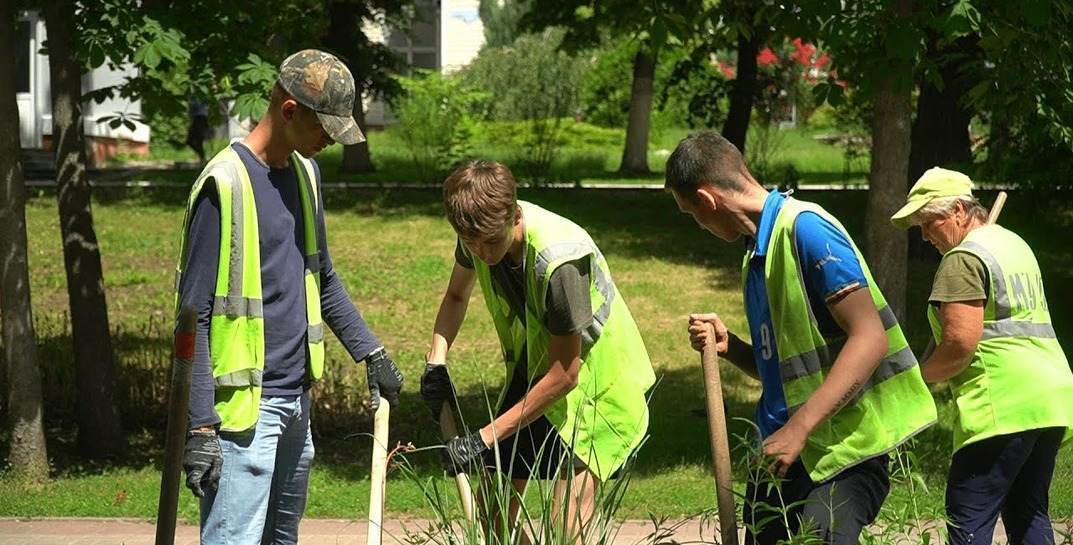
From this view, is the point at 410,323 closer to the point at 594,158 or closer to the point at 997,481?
the point at 997,481

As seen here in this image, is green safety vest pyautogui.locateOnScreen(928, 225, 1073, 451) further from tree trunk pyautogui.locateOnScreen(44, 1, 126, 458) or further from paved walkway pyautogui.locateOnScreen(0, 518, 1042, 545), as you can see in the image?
tree trunk pyautogui.locateOnScreen(44, 1, 126, 458)

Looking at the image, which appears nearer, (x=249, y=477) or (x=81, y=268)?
(x=249, y=477)

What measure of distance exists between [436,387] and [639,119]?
→ 2186cm

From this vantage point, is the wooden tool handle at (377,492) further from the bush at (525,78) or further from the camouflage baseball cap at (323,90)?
the bush at (525,78)

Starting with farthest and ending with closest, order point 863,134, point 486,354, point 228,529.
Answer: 1. point 863,134
2. point 486,354
3. point 228,529

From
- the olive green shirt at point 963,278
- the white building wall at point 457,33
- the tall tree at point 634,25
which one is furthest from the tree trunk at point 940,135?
the white building wall at point 457,33

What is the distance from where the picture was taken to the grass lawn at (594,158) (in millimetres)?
24453

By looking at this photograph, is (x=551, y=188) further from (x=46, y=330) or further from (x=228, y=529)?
(x=228, y=529)

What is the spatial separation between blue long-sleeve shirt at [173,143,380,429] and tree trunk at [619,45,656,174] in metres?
21.8

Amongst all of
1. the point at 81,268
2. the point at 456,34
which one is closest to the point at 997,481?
the point at 81,268

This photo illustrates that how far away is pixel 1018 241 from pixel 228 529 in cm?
257

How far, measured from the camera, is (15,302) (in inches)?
307

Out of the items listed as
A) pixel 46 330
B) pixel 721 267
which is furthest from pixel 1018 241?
pixel 721 267

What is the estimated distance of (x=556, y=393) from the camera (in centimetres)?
411
